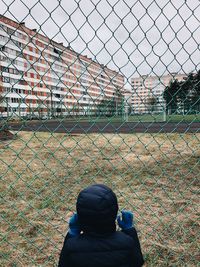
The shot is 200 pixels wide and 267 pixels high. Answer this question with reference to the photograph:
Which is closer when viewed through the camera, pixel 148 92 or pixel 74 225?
Answer: pixel 74 225

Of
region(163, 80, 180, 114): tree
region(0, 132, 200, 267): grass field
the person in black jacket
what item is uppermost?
region(163, 80, 180, 114): tree

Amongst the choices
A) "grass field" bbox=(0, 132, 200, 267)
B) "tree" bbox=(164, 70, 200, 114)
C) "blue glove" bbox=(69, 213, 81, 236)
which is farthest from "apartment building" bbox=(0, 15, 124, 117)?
"blue glove" bbox=(69, 213, 81, 236)

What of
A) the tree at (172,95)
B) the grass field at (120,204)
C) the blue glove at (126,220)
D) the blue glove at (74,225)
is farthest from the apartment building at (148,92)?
the blue glove at (74,225)

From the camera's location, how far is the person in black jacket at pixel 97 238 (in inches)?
44.9

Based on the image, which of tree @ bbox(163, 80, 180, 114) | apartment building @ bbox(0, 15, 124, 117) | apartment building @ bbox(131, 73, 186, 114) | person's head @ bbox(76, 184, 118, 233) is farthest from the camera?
tree @ bbox(163, 80, 180, 114)

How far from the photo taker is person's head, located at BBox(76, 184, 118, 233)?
1.13 m

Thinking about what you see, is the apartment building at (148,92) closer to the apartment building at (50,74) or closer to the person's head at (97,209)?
the apartment building at (50,74)

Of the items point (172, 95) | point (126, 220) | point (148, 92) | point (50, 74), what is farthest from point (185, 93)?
point (126, 220)

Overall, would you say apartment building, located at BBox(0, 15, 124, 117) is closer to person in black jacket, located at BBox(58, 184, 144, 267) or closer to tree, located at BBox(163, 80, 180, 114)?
tree, located at BBox(163, 80, 180, 114)

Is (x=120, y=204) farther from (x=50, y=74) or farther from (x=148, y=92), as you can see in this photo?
(x=50, y=74)

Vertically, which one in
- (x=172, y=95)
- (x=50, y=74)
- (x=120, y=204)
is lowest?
(x=120, y=204)

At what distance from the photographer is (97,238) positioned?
3.84 feet

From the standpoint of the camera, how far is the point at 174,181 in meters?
3.93

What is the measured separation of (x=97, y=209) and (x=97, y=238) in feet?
0.41
